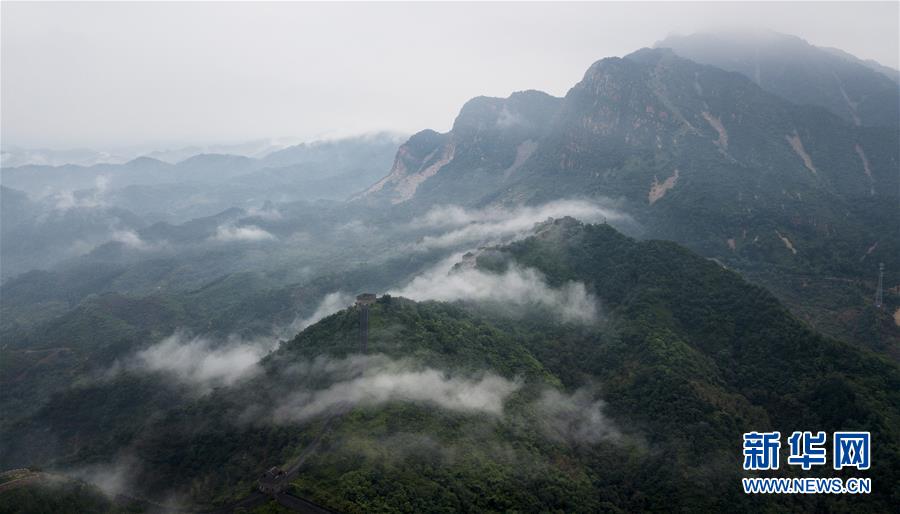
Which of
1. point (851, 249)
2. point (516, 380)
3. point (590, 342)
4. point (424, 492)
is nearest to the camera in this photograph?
point (424, 492)

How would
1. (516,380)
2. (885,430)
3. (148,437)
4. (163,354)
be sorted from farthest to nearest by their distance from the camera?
(163,354), (516,380), (148,437), (885,430)

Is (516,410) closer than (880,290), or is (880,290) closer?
(516,410)

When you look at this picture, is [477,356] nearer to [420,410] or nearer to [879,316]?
[420,410]

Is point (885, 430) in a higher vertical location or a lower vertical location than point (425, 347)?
lower

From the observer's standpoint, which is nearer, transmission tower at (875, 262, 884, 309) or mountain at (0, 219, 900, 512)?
mountain at (0, 219, 900, 512)

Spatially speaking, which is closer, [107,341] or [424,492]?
[424,492]

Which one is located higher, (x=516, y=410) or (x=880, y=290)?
(x=516, y=410)

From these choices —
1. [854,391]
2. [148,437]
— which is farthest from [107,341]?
[854,391]

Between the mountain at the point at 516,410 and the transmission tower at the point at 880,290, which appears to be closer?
the mountain at the point at 516,410
